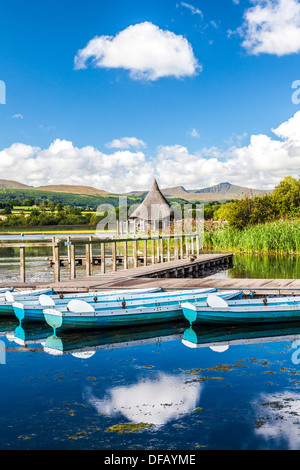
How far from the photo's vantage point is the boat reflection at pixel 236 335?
9281mm

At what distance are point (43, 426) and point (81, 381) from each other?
1569mm

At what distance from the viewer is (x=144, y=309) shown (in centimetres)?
1050

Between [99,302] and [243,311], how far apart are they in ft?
10.5

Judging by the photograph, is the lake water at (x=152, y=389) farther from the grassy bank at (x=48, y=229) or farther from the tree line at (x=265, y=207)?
the grassy bank at (x=48, y=229)

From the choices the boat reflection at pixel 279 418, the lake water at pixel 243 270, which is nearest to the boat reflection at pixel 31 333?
the boat reflection at pixel 279 418

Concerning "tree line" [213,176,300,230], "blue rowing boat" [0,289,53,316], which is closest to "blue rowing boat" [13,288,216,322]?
"blue rowing boat" [0,289,53,316]

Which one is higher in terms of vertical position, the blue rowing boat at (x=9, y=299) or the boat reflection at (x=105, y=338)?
the blue rowing boat at (x=9, y=299)

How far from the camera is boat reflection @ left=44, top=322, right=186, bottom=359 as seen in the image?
898 centimetres

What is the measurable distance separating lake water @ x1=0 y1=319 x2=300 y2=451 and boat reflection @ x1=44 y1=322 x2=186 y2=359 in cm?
2

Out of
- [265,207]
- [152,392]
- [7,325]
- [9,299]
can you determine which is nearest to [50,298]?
[9,299]

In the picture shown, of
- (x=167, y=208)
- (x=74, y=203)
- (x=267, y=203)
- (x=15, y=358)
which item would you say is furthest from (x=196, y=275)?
(x=74, y=203)

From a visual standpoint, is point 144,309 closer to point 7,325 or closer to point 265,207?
point 7,325

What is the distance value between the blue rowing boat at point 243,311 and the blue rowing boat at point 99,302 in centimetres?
101

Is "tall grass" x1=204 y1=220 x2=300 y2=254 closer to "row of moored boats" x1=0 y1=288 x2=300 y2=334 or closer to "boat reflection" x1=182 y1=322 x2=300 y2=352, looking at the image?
"row of moored boats" x1=0 y1=288 x2=300 y2=334
